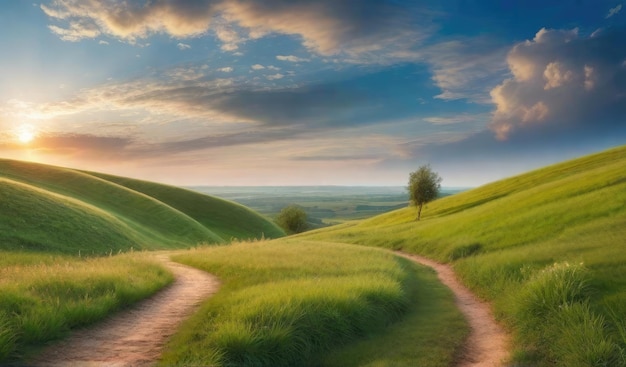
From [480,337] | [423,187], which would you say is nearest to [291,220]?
[423,187]

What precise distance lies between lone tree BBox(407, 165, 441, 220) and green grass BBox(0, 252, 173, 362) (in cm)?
5846

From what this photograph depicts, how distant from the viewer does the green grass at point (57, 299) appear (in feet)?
36.6

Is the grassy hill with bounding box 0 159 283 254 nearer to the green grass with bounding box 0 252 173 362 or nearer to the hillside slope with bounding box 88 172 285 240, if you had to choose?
the hillside slope with bounding box 88 172 285 240

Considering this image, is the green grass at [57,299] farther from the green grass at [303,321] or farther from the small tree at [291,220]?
the small tree at [291,220]

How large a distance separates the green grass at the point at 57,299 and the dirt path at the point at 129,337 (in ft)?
1.54

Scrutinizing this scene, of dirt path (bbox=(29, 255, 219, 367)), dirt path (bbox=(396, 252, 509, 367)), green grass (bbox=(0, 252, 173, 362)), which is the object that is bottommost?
dirt path (bbox=(396, 252, 509, 367))

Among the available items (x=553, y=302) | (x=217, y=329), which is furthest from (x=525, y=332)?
(x=217, y=329)

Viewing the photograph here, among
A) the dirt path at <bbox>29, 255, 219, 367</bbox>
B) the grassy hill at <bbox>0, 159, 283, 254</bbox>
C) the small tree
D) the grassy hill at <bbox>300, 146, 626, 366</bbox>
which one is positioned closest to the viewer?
the dirt path at <bbox>29, 255, 219, 367</bbox>

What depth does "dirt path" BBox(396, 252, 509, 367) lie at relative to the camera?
479 inches

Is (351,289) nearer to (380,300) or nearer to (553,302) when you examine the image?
(380,300)

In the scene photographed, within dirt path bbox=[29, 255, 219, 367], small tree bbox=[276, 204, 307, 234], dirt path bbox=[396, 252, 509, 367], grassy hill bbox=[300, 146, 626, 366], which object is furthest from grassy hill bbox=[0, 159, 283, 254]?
dirt path bbox=[396, 252, 509, 367]

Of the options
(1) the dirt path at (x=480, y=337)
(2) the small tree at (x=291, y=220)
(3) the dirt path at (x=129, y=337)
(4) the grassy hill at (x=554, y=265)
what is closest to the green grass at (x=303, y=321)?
(1) the dirt path at (x=480, y=337)

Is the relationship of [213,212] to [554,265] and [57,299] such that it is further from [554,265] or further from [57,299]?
[554,265]

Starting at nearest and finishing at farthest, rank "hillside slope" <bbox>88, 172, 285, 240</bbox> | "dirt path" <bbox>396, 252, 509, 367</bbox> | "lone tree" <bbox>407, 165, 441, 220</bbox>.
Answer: "dirt path" <bbox>396, 252, 509, 367</bbox>, "lone tree" <bbox>407, 165, 441, 220</bbox>, "hillside slope" <bbox>88, 172, 285, 240</bbox>
